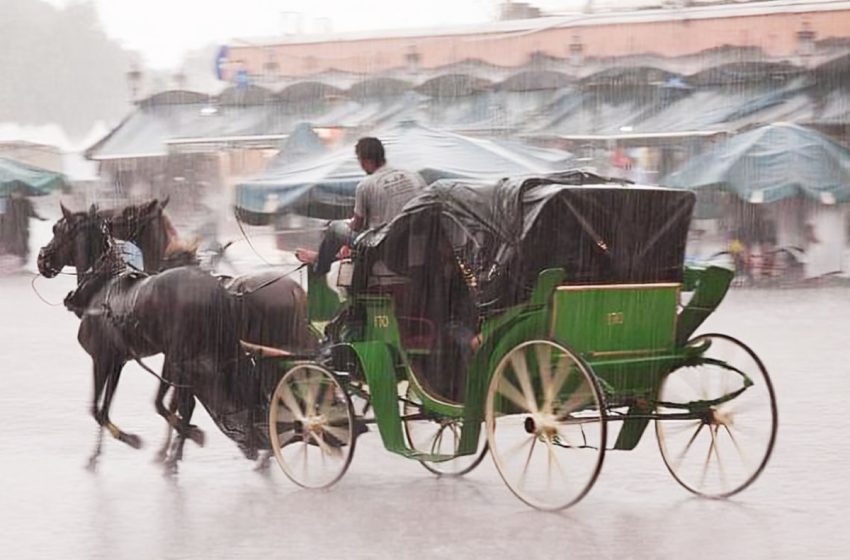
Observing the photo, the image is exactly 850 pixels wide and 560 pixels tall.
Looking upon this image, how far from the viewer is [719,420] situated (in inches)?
160

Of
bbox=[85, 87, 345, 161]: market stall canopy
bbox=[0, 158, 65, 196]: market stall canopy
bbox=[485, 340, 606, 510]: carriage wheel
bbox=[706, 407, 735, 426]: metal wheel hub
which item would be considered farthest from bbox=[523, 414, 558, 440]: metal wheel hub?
bbox=[0, 158, 65, 196]: market stall canopy

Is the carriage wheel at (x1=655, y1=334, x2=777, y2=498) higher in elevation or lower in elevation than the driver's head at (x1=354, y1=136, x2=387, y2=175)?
lower

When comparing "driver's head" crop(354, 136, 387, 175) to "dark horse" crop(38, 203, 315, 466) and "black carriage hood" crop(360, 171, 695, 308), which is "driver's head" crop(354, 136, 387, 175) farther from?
"dark horse" crop(38, 203, 315, 466)

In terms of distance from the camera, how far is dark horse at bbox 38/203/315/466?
4.44m

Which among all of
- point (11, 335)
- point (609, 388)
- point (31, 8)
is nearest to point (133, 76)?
point (31, 8)

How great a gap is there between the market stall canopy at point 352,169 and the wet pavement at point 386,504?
2.98ft

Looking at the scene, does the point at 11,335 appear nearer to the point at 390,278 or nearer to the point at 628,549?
the point at 390,278

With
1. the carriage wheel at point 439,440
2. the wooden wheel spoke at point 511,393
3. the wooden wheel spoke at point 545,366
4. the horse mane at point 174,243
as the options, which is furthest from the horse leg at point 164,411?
the wooden wheel spoke at point 545,366

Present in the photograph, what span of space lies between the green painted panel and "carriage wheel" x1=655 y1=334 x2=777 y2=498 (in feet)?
0.61

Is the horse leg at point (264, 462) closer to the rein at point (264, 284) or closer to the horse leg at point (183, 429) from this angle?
the horse leg at point (183, 429)

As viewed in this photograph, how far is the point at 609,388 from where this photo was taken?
3848 mm

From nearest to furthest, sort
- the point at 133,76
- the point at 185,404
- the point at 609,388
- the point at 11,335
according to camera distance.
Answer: the point at 609,388 → the point at 185,404 → the point at 133,76 → the point at 11,335

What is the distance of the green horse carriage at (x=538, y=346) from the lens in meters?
3.79

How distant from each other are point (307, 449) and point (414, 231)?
2.80 feet
